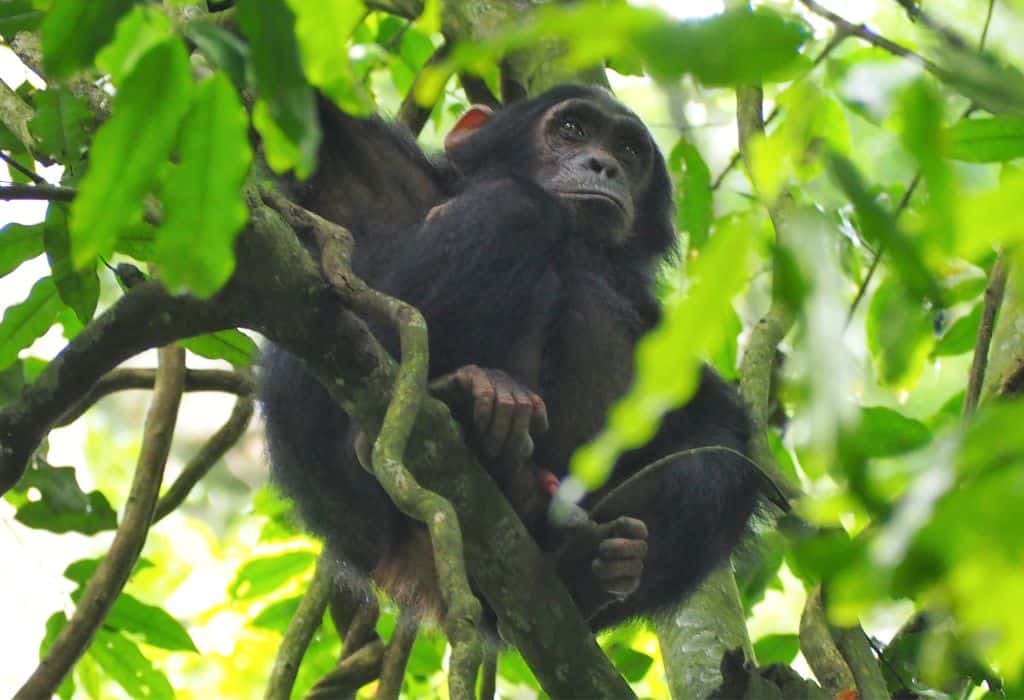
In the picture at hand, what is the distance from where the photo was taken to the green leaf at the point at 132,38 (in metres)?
1.57

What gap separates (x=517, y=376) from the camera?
3762 mm

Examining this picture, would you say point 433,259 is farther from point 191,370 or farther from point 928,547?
point 928,547

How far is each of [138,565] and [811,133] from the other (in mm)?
3701

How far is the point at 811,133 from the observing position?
148cm

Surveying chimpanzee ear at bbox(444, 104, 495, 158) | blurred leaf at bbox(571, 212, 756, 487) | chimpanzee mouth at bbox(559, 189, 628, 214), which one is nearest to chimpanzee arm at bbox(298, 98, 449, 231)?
chimpanzee mouth at bbox(559, 189, 628, 214)

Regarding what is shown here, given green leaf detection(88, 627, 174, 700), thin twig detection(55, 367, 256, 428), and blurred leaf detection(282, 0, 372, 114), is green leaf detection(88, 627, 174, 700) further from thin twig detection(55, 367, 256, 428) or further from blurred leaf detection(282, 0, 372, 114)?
blurred leaf detection(282, 0, 372, 114)

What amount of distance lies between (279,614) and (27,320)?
217cm

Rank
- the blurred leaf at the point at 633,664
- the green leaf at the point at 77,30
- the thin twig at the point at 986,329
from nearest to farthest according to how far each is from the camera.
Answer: the green leaf at the point at 77,30, the thin twig at the point at 986,329, the blurred leaf at the point at 633,664

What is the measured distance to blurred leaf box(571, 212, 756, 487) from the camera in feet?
3.76

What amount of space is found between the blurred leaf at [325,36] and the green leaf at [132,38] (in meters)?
0.17

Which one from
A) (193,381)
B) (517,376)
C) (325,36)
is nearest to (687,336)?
(325,36)

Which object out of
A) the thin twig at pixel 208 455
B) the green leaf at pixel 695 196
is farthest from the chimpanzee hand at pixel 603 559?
the thin twig at pixel 208 455

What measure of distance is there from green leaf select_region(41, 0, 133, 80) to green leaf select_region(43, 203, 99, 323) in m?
1.57

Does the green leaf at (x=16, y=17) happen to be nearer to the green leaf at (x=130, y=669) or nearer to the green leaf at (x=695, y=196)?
the green leaf at (x=130, y=669)
